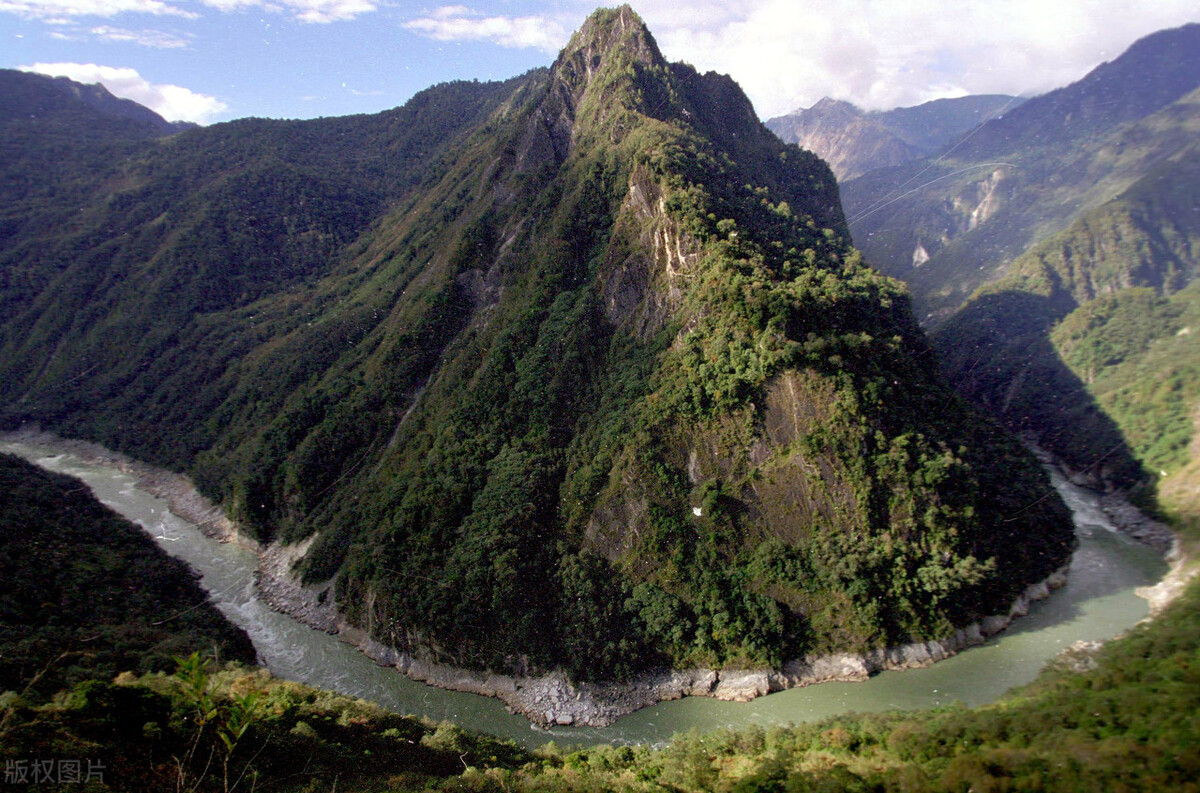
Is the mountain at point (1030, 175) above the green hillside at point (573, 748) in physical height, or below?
above

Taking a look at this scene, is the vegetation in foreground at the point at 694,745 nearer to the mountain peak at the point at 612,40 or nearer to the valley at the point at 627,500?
the valley at the point at 627,500

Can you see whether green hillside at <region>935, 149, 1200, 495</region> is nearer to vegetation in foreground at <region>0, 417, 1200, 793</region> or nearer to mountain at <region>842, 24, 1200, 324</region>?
mountain at <region>842, 24, 1200, 324</region>

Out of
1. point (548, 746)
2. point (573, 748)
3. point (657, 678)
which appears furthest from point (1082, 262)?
point (548, 746)

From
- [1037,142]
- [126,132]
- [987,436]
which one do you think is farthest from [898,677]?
[126,132]

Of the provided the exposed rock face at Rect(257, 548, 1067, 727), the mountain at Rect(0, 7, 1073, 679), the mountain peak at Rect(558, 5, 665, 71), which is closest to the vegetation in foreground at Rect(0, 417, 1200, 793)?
the exposed rock face at Rect(257, 548, 1067, 727)

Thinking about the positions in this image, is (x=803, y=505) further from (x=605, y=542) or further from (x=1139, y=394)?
(x=1139, y=394)

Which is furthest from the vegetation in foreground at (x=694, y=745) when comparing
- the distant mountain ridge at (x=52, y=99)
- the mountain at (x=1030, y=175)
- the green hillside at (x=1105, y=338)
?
the distant mountain ridge at (x=52, y=99)
